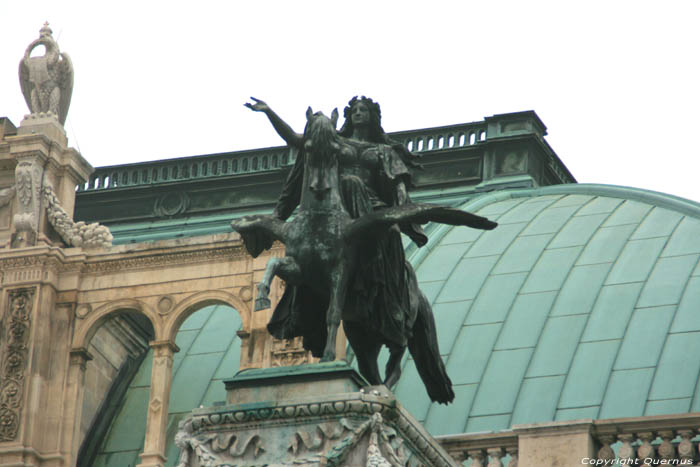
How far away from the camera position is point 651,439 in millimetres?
28266

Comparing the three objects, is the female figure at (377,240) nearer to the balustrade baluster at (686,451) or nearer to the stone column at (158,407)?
the balustrade baluster at (686,451)

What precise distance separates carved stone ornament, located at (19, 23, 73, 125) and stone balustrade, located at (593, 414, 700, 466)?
14.2 m

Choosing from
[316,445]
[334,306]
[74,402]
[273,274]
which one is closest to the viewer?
[316,445]

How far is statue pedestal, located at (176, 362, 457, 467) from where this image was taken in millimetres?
23500

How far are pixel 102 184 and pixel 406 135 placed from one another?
6751mm

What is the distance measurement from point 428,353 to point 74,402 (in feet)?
38.5

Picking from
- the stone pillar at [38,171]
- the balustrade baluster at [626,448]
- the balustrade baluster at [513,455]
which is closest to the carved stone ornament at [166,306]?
the stone pillar at [38,171]

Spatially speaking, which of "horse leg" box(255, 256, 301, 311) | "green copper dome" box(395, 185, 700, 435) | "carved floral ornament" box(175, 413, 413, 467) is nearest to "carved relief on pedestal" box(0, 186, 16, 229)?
"green copper dome" box(395, 185, 700, 435)

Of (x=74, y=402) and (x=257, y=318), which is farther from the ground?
(x=257, y=318)

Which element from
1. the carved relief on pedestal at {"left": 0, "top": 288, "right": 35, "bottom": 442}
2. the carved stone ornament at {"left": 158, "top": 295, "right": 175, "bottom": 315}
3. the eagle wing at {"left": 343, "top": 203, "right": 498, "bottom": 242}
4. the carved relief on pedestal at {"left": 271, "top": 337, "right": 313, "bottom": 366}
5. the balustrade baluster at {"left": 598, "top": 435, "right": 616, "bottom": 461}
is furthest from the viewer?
the carved stone ornament at {"left": 158, "top": 295, "right": 175, "bottom": 315}

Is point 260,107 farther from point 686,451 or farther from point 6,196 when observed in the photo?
point 6,196

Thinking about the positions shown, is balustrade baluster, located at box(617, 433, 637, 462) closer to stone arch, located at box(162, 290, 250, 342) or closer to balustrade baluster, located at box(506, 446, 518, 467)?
balustrade baluster, located at box(506, 446, 518, 467)

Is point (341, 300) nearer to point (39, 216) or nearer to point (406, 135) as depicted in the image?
point (39, 216)

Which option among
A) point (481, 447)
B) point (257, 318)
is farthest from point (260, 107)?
point (257, 318)
